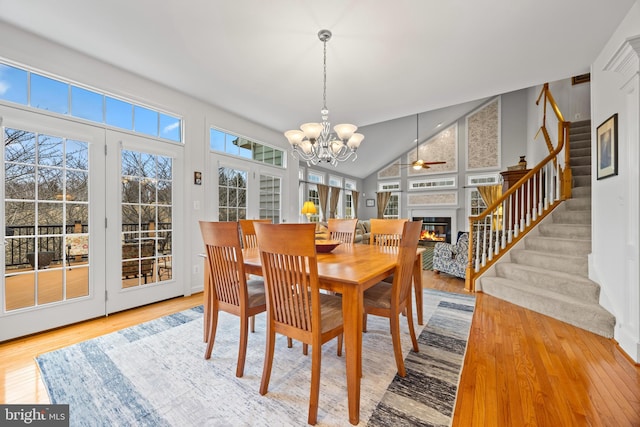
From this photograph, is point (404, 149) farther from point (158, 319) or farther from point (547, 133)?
point (158, 319)

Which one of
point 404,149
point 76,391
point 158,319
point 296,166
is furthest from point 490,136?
point 76,391

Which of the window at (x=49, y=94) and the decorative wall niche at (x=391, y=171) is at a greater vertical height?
the decorative wall niche at (x=391, y=171)

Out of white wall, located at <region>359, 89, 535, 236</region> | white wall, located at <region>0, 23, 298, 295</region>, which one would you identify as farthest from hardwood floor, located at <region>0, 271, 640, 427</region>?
white wall, located at <region>359, 89, 535, 236</region>

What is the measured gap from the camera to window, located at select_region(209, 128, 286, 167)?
3844 mm

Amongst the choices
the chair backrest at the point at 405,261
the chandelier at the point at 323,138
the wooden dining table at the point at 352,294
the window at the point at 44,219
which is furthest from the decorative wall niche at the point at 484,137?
the window at the point at 44,219

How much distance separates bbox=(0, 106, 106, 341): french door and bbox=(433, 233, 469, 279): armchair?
14.9 ft

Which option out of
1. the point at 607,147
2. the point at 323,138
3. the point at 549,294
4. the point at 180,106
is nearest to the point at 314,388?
the point at 323,138

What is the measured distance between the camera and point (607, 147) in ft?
7.68

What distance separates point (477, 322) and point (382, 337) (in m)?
1.06

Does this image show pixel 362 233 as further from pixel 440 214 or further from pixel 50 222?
pixel 50 222

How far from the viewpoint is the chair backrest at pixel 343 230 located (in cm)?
298

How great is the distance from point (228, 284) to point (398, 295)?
3.81 feet

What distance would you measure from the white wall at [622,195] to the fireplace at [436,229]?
6.31 meters

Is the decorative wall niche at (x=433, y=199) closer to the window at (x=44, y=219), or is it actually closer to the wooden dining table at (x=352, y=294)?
the wooden dining table at (x=352, y=294)
